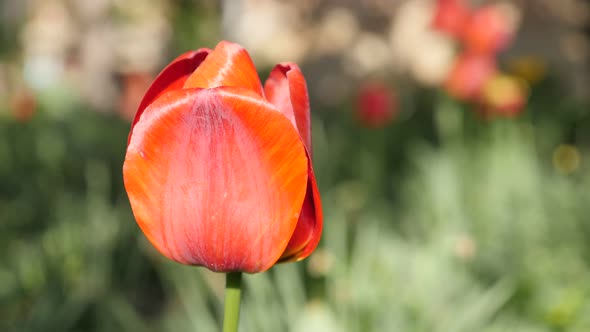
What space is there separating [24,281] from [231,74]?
1.80 m

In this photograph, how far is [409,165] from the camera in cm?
364

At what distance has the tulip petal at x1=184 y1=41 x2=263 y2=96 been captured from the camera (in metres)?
0.71

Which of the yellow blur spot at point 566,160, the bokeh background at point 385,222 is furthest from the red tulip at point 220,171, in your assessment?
the yellow blur spot at point 566,160

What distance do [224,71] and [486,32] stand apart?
2060mm

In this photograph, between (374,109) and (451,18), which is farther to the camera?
(374,109)

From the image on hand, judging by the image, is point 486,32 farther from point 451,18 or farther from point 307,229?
point 307,229

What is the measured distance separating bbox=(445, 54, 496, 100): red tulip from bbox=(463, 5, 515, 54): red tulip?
0.04 meters

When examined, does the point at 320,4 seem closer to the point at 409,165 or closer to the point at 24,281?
the point at 409,165

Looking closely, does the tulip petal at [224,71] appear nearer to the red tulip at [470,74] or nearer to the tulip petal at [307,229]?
the tulip petal at [307,229]

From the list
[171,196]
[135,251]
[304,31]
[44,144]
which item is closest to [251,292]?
[135,251]

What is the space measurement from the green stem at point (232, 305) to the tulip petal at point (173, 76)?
0.19m

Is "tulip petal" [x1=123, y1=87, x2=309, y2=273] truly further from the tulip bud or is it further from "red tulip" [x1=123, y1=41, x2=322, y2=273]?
the tulip bud

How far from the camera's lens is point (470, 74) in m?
2.66

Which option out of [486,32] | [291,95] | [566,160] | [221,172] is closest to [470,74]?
[486,32]
